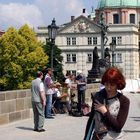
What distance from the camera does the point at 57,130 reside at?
46.3 ft

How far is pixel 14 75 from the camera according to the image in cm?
7400

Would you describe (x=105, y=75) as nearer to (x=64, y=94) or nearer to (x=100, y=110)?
(x=100, y=110)

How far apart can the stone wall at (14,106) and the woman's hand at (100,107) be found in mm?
9308

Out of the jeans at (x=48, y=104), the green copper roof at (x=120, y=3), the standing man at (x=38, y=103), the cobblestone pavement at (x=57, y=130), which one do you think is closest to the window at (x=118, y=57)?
the green copper roof at (x=120, y=3)

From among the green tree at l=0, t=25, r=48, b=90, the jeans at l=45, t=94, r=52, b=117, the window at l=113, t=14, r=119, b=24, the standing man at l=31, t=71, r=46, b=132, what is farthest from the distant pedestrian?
the window at l=113, t=14, r=119, b=24

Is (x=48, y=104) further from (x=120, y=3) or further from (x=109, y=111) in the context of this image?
(x=120, y=3)

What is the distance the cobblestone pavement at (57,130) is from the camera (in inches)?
502

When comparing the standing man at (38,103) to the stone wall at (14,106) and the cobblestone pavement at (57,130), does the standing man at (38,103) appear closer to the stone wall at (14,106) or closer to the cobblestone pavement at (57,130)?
the cobblestone pavement at (57,130)

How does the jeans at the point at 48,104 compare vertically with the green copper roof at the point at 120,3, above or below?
below

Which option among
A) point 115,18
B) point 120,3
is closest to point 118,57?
point 115,18

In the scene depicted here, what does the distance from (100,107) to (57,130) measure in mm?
8686

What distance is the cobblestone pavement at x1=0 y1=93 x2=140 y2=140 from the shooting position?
1274 cm

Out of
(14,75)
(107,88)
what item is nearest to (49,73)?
(107,88)

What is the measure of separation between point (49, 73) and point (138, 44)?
102 meters
